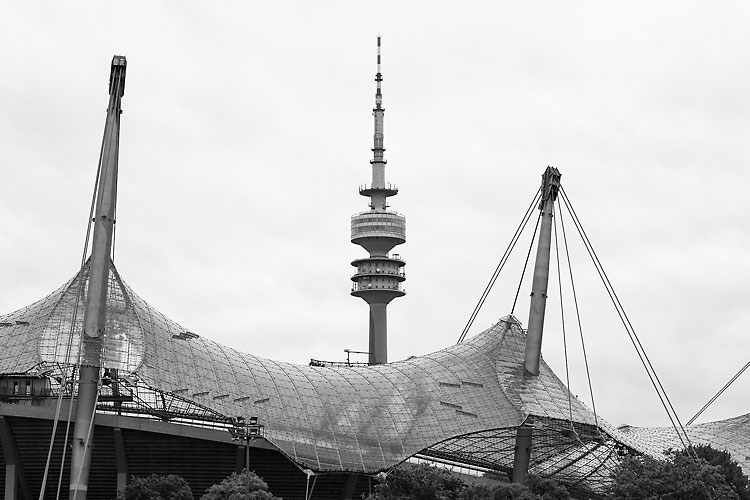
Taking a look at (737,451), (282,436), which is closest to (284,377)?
(282,436)

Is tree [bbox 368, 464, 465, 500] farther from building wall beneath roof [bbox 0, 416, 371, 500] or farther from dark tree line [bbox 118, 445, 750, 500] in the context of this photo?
building wall beneath roof [bbox 0, 416, 371, 500]

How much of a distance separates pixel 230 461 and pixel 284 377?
1018cm

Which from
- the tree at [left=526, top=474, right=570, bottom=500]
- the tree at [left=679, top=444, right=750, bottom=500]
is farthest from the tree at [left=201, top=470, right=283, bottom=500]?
the tree at [left=679, top=444, right=750, bottom=500]

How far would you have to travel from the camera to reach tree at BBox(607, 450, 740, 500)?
96.2 meters

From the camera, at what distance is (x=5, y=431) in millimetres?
97438

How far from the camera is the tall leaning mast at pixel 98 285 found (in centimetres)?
8875

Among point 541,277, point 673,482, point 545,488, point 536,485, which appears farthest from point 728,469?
point 541,277

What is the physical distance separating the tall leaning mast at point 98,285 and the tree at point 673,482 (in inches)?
1506

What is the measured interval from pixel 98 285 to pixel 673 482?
42.6m

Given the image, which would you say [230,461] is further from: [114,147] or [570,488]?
[570,488]

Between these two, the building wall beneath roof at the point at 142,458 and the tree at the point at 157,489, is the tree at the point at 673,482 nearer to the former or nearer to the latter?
the building wall beneath roof at the point at 142,458

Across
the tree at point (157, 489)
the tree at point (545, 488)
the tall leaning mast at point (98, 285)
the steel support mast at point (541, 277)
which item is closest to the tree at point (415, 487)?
the tree at point (545, 488)

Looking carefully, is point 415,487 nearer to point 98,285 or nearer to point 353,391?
point 353,391

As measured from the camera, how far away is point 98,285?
9131cm
